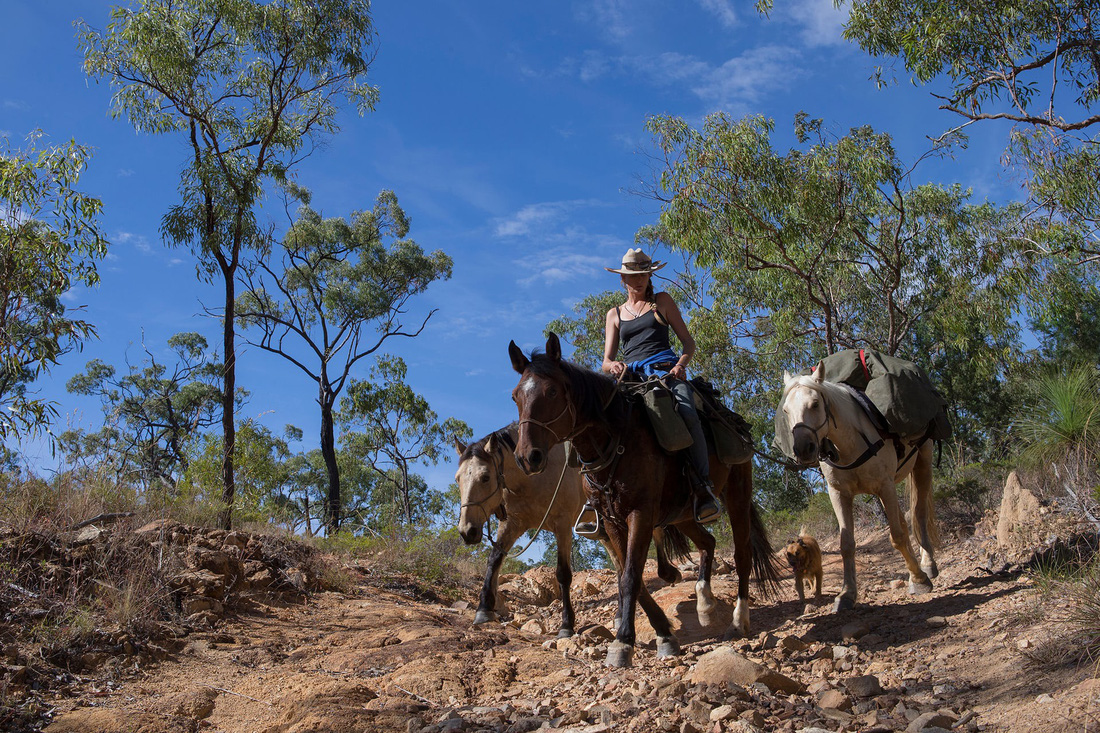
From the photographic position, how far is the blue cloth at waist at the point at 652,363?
6285 millimetres

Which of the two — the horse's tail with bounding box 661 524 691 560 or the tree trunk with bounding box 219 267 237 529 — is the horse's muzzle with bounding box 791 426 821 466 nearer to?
the horse's tail with bounding box 661 524 691 560

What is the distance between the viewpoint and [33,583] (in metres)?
6.07

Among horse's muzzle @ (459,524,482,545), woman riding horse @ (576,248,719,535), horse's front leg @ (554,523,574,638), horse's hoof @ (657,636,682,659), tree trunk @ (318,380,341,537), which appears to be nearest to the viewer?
horse's hoof @ (657,636,682,659)

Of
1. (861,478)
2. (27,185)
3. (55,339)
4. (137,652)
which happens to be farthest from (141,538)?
(861,478)

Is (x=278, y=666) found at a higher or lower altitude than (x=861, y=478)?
lower

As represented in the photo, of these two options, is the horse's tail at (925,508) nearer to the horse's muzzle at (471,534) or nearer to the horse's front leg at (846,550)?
the horse's front leg at (846,550)

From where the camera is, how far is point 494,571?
8.03 m

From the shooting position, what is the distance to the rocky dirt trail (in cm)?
388

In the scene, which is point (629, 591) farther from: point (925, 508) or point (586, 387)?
point (925, 508)

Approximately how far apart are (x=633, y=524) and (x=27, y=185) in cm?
789

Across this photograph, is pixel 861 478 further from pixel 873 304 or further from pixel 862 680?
pixel 873 304

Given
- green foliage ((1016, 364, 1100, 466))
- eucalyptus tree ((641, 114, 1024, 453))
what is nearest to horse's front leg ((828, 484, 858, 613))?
green foliage ((1016, 364, 1100, 466))

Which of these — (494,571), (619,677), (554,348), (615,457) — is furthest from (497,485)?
(619,677)

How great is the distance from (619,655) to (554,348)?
2048mm
